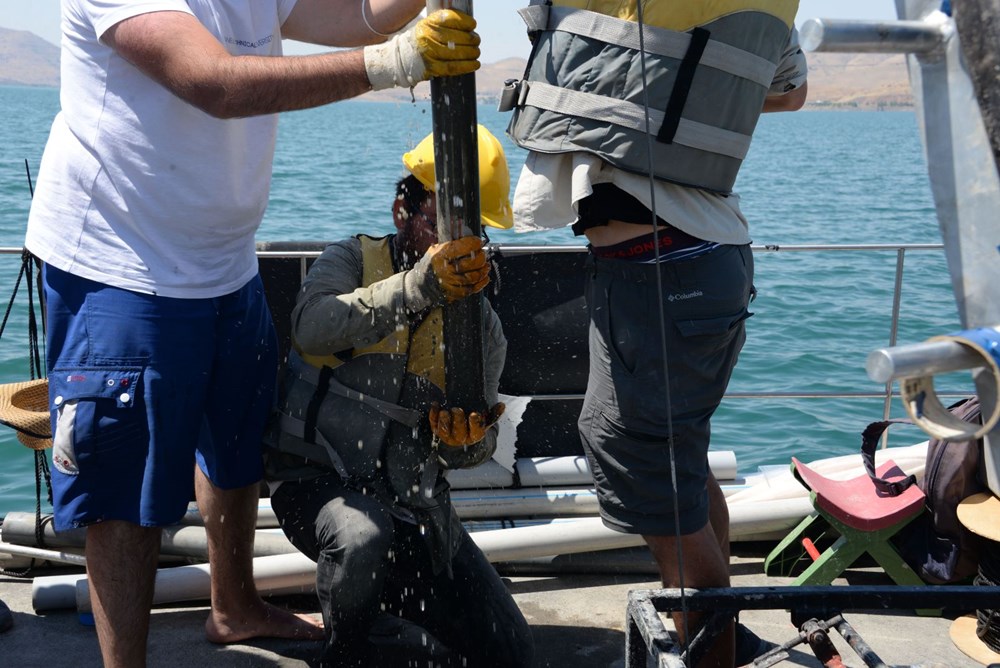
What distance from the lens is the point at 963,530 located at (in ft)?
11.4

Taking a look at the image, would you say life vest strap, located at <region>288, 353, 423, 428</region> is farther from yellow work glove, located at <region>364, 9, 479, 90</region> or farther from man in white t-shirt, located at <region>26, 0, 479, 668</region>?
yellow work glove, located at <region>364, 9, 479, 90</region>

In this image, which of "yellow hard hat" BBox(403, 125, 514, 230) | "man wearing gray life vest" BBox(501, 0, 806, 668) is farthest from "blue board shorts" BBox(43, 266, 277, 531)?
"man wearing gray life vest" BBox(501, 0, 806, 668)

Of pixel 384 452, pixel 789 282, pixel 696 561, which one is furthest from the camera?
pixel 789 282

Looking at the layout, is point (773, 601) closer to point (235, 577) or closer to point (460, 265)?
point (460, 265)

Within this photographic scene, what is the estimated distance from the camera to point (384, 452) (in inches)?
116

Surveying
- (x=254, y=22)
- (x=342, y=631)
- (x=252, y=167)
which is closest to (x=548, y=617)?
(x=342, y=631)

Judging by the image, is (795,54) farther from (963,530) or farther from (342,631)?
(342,631)

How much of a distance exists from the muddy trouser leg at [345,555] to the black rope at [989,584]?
1779 mm

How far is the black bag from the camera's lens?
346cm

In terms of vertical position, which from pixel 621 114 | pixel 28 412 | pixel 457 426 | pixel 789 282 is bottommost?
pixel 789 282

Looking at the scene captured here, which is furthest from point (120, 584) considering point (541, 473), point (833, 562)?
point (833, 562)

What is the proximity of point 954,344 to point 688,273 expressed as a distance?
132 cm

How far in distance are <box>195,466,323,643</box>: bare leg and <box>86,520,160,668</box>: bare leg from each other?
1.32 ft

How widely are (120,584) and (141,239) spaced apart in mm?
855
